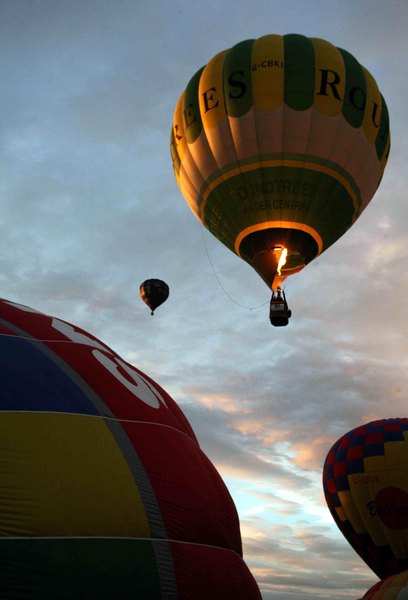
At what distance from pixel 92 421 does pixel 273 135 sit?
1312 cm

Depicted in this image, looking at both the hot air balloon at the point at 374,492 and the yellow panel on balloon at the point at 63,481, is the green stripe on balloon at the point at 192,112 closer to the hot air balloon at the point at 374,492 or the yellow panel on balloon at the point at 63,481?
the hot air balloon at the point at 374,492

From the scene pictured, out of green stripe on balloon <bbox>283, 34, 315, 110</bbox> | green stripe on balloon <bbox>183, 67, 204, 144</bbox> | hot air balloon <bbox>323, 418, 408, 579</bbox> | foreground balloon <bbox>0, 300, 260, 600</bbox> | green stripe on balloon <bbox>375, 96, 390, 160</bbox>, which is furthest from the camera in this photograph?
hot air balloon <bbox>323, 418, 408, 579</bbox>

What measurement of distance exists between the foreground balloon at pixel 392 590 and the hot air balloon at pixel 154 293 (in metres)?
12.9

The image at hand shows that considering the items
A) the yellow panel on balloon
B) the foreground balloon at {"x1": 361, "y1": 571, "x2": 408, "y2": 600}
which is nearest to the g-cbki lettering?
the foreground balloon at {"x1": 361, "y1": 571, "x2": 408, "y2": 600}

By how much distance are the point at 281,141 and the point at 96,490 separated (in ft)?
45.0

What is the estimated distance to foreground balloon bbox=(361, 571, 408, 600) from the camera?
1539 centimetres

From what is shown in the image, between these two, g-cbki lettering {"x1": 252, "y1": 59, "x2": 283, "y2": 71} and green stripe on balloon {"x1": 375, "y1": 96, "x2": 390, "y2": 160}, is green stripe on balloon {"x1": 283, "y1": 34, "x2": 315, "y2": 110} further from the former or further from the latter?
green stripe on balloon {"x1": 375, "y1": 96, "x2": 390, "y2": 160}

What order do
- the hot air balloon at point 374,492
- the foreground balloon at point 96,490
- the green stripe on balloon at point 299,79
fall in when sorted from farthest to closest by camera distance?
the hot air balloon at point 374,492, the green stripe on balloon at point 299,79, the foreground balloon at point 96,490

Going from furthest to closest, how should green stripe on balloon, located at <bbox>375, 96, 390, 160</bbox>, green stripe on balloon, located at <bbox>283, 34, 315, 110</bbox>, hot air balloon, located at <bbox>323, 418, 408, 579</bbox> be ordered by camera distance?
1. hot air balloon, located at <bbox>323, 418, 408, 579</bbox>
2. green stripe on balloon, located at <bbox>375, 96, 390, 160</bbox>
3. green stripe on balloon, located at <bbox>283, 34, 315, 110</bbox>

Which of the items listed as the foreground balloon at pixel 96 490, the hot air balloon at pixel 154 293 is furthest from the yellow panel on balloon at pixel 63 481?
the hot air balloon at pixel 154 293

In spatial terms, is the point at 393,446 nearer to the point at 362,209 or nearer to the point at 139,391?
the point at 362,209

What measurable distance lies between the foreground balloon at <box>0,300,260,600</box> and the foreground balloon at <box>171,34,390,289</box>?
1186 centimetres

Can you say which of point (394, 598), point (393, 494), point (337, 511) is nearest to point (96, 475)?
point (394, 598)

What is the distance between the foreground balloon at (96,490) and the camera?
4629mm
